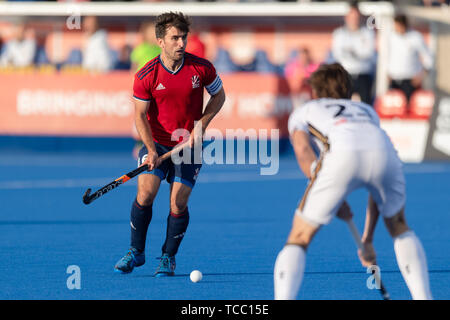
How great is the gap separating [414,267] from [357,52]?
10.2 metres

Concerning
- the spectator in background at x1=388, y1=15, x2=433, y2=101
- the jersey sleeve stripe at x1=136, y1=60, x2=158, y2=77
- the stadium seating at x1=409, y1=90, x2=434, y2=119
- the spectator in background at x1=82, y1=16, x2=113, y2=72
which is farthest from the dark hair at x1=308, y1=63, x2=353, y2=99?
the spectator in background at x1=82, y1=16, x2=113, y2=72

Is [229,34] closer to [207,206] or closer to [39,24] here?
[39,24]

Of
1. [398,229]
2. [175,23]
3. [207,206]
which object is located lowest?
[207,206]

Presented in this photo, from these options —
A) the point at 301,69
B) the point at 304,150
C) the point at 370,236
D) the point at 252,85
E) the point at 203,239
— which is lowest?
the point at 203,239

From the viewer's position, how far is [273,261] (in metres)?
7.34

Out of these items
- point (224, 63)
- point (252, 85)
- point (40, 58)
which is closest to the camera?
point (252, 85)

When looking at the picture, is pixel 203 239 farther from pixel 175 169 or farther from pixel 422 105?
pixel 422 105

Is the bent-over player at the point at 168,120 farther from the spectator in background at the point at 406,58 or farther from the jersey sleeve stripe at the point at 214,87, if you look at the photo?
the spectator in background at the point at 406,58

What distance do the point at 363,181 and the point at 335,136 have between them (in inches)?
10.7

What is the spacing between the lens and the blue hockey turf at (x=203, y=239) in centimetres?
620

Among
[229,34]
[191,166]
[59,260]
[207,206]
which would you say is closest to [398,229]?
[191,166]

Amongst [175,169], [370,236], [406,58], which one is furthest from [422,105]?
[370,236]

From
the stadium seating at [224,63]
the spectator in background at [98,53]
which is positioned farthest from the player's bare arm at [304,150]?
the stadium seating at [224,63]

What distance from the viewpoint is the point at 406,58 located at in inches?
635
